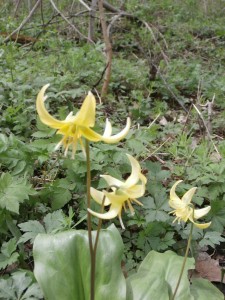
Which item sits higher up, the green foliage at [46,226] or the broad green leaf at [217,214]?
the green foliage at [46,226]

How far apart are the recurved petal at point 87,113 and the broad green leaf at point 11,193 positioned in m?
0.65

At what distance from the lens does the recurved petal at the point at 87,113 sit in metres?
0.95

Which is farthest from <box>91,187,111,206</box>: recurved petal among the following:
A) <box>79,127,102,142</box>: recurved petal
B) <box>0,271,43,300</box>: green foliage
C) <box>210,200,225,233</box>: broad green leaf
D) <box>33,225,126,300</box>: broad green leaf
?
<box>210,200,225,233</box>: broad green leaf

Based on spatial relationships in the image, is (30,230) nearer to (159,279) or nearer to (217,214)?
(159,279)

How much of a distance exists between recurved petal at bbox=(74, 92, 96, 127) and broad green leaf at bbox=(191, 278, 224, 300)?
36.2 inches

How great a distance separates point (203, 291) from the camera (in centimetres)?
161

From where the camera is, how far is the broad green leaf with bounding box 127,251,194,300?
1465 millimetres

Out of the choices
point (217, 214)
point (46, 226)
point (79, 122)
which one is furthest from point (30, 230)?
point (217, 214)

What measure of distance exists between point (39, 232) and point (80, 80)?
2.41 meters

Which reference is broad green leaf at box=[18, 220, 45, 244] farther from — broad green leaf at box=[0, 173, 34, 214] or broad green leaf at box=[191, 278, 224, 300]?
broad green leaf at box=[191, 278, 224, 300]

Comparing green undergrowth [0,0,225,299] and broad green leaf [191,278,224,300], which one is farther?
green undergrowth [0,0,225,299]

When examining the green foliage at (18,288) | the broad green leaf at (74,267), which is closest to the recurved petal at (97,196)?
the broad green leaf at (74,267)

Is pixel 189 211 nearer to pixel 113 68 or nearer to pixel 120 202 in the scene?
pixel 120 202

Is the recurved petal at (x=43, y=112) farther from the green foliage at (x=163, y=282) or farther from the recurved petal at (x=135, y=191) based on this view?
the green foliage at (x=163, y=282)
